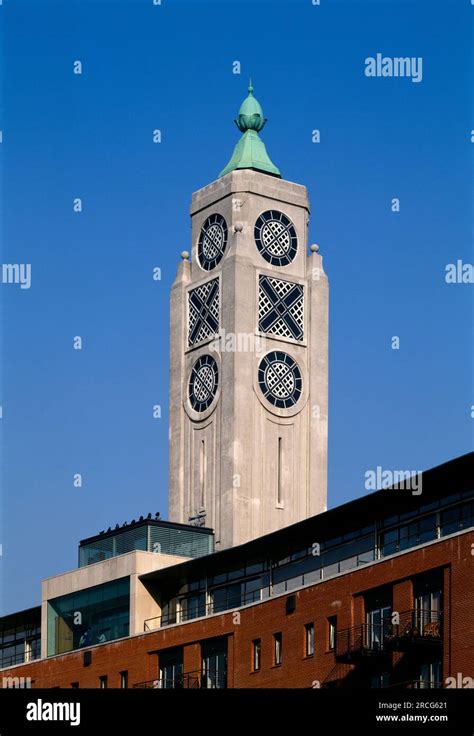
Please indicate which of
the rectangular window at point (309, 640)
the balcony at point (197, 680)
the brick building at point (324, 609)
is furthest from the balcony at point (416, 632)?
the balcony at point (197, 680)

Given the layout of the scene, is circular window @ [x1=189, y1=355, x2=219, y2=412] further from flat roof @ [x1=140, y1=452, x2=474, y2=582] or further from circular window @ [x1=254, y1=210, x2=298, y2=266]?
flat roof @ [x1=140, y1=452, x2=474, y2=582]

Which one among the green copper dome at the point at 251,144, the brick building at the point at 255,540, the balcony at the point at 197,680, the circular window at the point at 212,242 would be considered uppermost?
the green copper dome at the point at 251,144

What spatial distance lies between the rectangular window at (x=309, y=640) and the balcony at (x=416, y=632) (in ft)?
23.9

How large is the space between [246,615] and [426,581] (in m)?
14.3

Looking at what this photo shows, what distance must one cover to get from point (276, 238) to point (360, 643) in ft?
179

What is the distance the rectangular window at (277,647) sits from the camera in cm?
8425

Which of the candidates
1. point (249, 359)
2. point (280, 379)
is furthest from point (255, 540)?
point (280, 379)

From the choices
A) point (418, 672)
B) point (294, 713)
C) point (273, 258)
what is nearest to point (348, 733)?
point (294, 713)

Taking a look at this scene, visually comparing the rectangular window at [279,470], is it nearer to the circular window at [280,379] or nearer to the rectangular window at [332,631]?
the circular window at [280,379]

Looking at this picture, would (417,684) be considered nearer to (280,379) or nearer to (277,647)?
(277,647)

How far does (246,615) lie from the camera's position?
86.9 metres

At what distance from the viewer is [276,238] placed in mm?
128625

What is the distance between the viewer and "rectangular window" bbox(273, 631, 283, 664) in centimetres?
8425

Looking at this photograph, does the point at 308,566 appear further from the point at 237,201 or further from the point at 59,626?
the point at 237,201
